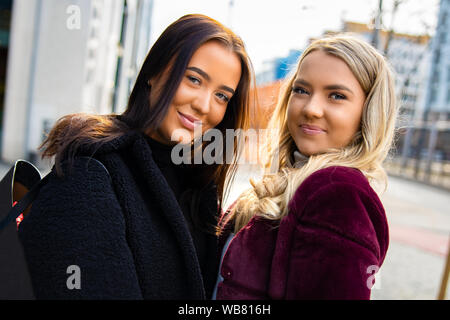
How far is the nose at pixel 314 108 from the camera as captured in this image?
4.71 feet

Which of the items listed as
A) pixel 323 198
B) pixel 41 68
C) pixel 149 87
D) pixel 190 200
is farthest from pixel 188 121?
pixel 41 68

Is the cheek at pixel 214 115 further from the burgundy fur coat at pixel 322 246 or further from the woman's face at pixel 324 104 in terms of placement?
the burgundy fur coat at pixel 322 246

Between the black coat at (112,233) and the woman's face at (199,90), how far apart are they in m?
0.18

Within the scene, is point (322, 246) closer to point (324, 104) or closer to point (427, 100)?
point (324, 104)

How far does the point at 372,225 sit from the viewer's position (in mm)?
1204

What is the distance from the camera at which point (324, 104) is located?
1449mm

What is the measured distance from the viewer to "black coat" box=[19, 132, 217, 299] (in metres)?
1.16

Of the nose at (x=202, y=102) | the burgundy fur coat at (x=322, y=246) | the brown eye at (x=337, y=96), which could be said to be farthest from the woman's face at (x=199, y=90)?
the burgundy fur coat at (x=322, y=246)

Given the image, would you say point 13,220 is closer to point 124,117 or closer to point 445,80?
point 124,117

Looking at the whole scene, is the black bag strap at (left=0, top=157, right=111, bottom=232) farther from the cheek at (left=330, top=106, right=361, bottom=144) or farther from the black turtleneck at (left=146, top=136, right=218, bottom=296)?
the cheek at (left=330, top=106, right=361, bottom=144)

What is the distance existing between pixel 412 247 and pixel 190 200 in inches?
250

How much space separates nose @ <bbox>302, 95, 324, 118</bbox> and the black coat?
1.85 ft

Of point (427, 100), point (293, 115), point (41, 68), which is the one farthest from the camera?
point (427, 100)

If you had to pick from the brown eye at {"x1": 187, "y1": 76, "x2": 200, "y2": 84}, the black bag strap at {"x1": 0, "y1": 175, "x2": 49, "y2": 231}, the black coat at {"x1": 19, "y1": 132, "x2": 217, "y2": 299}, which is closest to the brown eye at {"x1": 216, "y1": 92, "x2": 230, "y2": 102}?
the brown eye at {"x1": 187, "y1": 76, "x2": 200, "y2": 84}
